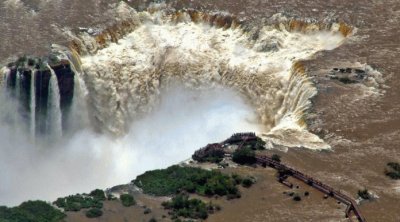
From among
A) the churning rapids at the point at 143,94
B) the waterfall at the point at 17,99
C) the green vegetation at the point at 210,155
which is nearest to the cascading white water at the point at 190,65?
the churning rapids at the point at 143,94

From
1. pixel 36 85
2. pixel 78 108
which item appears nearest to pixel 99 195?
pixel 36 85

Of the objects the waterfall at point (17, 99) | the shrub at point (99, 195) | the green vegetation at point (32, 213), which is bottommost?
the green vegetation at point (32, 213)

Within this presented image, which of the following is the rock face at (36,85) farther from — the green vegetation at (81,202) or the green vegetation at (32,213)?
the green vegetation at (32,213)

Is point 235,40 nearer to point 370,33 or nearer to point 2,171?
point 370,33

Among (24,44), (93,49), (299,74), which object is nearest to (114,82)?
(93,49)

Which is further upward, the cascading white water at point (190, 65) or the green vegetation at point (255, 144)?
the cascading white water at point (190, 65)

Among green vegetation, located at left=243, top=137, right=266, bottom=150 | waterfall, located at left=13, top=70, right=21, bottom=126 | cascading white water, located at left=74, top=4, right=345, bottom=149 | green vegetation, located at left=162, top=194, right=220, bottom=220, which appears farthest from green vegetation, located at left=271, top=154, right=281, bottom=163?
waterfall, located at left=13, top=70, right=21, bottom=126
